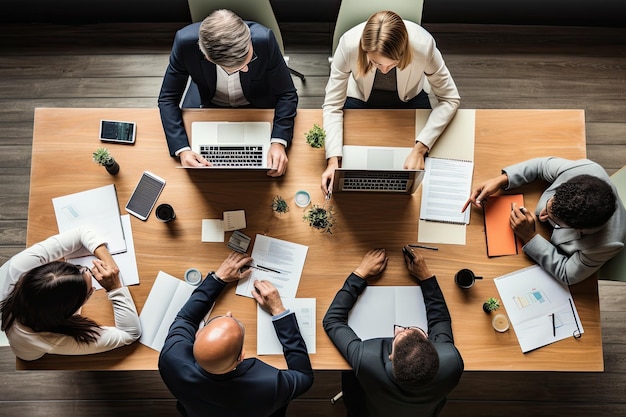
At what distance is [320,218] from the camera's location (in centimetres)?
200

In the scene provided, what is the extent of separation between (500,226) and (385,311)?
0.62 m

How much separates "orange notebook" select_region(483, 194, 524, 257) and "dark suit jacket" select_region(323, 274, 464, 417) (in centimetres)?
32

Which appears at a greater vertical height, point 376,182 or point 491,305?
point 376,182

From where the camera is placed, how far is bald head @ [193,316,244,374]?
1.69m

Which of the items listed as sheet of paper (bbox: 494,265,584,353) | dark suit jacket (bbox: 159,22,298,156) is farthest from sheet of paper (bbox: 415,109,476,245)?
dark suit jacket (bbox: 159,22,298,156)

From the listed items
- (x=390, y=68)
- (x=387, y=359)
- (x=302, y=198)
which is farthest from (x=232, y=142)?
(x=387, y=359)

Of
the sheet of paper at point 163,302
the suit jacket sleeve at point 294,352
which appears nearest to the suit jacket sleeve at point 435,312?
the suit jacket sleeve at point 294,352

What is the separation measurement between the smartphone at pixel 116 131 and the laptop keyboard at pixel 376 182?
0.99 m

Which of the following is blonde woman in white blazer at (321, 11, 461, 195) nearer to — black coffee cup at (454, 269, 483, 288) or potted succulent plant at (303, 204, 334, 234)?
potted succulent plant at (303, 204, 334, 234)

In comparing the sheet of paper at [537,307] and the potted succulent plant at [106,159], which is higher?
the potted succulent plant at [106,159]

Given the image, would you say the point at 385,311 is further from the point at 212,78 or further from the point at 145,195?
the point at 212,78

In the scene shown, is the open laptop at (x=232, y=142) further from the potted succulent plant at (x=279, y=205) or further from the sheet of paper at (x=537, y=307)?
the sheet of paper at (x=537, y=307)

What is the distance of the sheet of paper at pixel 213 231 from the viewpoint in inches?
80.6

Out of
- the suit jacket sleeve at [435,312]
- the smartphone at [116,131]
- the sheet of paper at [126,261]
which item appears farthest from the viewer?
the smartphone at [116,131]
